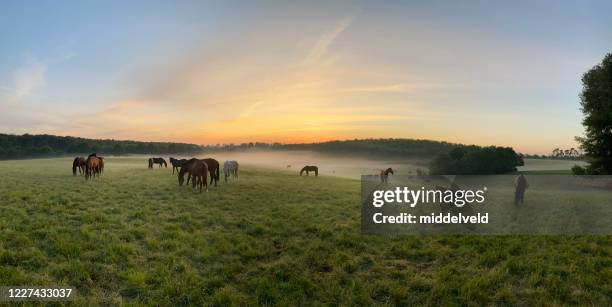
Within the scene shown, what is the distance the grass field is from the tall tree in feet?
103

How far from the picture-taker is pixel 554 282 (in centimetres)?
845

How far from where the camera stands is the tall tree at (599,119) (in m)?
35.5

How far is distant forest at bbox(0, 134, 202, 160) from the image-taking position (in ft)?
346

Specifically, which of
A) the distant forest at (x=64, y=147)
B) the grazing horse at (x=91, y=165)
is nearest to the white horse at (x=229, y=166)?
the grazing horse at (x=91, y=165)

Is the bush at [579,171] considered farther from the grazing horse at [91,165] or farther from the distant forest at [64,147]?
the distant forest at [64,147]

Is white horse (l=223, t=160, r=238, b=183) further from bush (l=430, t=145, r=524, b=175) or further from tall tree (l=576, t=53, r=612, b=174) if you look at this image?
tall tree (l=576, t=53, r=612, b=174)

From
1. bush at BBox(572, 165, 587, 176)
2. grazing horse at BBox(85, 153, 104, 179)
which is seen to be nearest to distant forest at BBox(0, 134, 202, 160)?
grazing horse at BBox(85, 153, 104, 179)

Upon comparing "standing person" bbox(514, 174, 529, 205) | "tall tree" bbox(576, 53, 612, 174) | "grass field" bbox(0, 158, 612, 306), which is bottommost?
"grass field" bbox(0, 158, 612, 306)

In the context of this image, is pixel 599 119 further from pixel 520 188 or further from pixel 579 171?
pixel 520 188

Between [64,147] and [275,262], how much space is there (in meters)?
125

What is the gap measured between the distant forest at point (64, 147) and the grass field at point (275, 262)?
9445 cm

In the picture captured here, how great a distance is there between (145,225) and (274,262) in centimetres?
584

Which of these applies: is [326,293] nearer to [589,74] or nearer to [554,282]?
[554,282]

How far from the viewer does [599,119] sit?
35375mm
